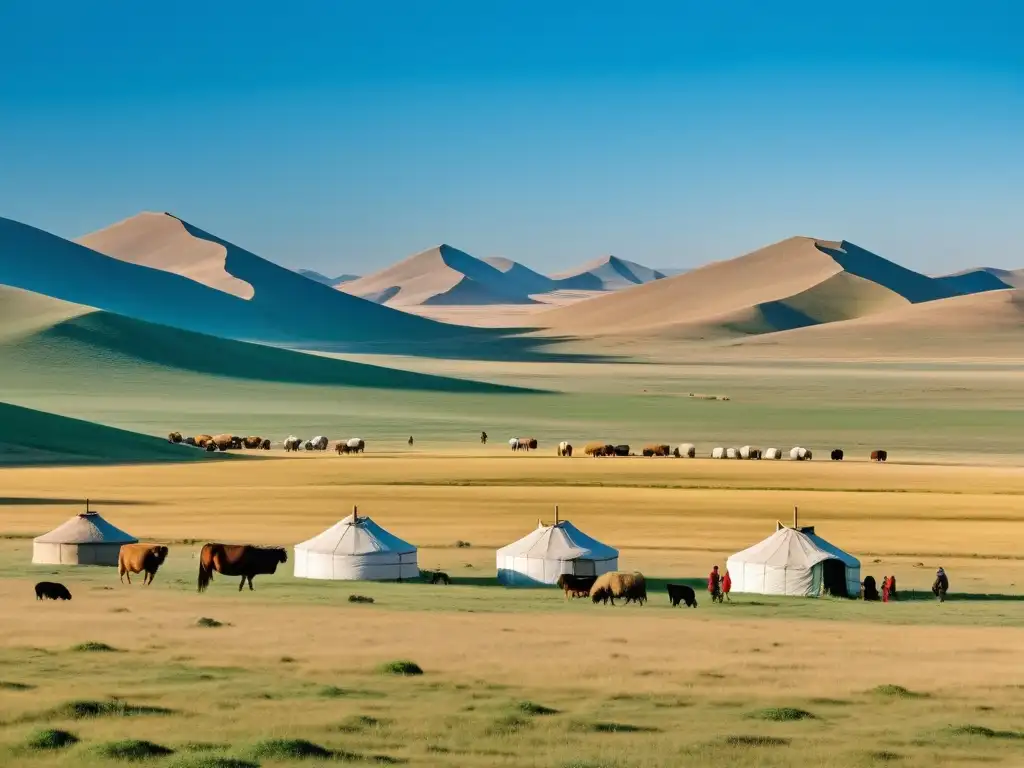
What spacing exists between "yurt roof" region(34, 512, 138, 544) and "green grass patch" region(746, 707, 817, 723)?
2614 cm

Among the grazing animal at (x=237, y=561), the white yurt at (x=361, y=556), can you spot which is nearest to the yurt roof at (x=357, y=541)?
the white yurt at (x=361, y=556)

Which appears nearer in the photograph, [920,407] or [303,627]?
[303,627]

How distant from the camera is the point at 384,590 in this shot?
4553 cm

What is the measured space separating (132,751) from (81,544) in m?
26.9

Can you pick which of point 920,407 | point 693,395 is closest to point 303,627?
point 920,407

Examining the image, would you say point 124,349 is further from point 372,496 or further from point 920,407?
point 372,496

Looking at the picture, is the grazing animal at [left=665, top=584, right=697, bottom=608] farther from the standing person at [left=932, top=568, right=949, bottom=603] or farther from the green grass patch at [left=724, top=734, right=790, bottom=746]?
the green grass patch at [left=724, top=734, right=790, bottom=746]

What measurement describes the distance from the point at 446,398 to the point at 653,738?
132403 millimetres

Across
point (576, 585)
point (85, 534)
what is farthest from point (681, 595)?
point (85, 534)

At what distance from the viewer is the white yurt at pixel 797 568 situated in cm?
4603

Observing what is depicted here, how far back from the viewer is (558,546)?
47.3 metres

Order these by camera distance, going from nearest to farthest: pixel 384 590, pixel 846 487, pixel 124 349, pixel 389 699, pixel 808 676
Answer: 1. pixel 389 699
2. pixel 808 676
3. pixel 384 590
4. pixel 846 487
5. pixel 124 349

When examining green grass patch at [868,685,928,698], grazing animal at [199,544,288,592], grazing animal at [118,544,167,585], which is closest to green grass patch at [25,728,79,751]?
green grass patch at [868,685,928,698]

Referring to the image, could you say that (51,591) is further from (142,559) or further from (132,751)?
(132,751)
